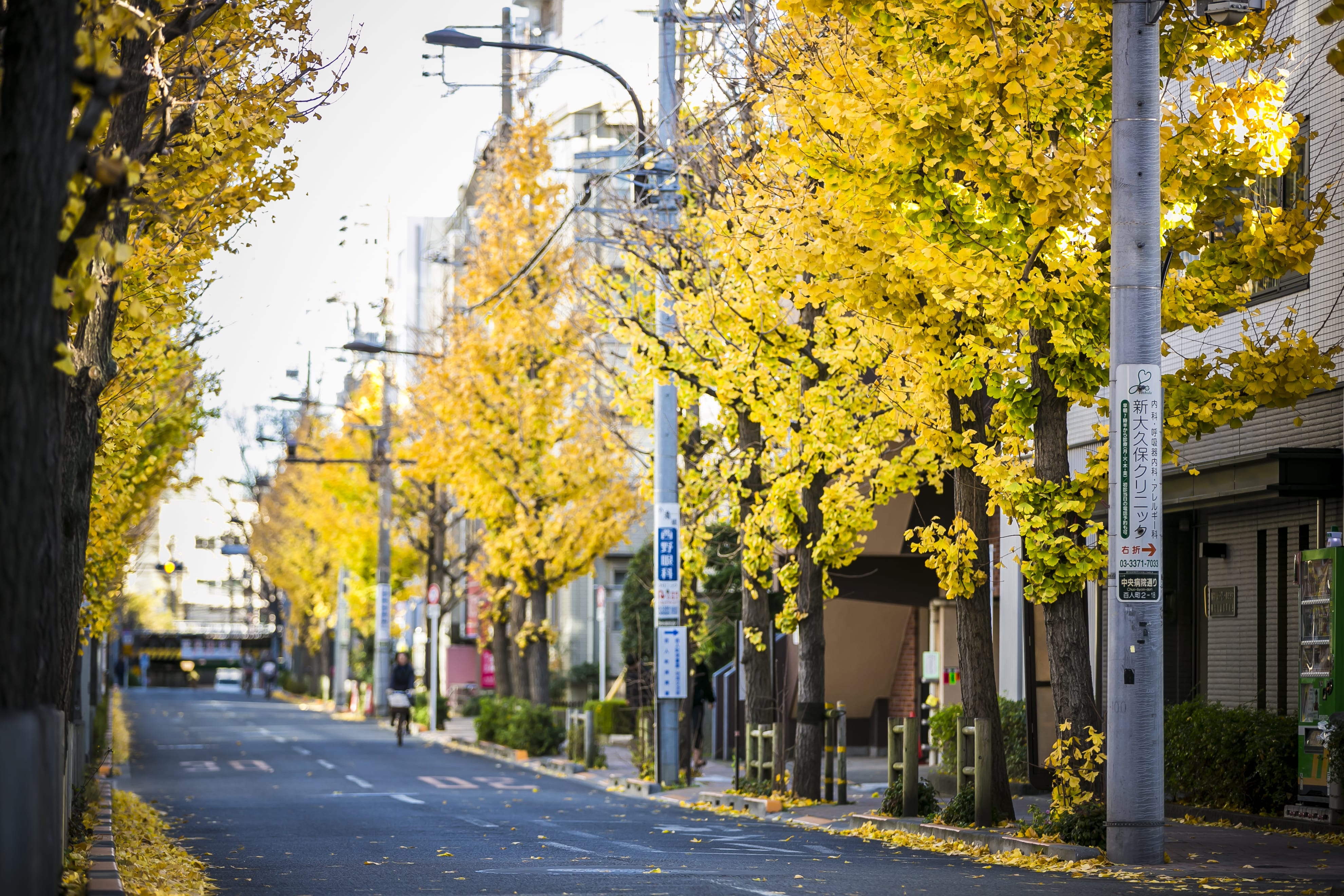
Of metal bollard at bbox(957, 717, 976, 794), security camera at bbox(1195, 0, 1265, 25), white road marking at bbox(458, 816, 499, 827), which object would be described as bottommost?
white road marking at bbox(458, 816, 499, 827)

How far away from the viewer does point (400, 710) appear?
37562mm

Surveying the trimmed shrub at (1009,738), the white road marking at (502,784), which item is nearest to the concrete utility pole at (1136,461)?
Answer: the trimmed shrub at (1009,738)

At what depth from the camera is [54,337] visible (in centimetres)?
664

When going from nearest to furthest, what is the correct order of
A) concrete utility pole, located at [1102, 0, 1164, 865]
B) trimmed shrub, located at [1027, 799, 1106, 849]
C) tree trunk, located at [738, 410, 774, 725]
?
1. concrete utility pole, located at [1102, 0, 1164, 865]
2. trimmed shrub, located at [1027, 799, 1106, 849]
3. tree trunk, located at [738, 410, 774, 725]

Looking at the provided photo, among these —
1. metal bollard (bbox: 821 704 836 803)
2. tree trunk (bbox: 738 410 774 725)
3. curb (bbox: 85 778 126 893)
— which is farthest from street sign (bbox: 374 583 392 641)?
curb (bbox: 85 778 126 893)

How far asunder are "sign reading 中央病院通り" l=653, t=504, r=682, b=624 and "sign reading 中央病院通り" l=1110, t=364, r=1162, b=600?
36.8 feet

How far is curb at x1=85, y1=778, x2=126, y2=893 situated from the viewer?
33.5 feet

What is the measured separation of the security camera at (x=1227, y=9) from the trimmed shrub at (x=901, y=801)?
799 centimetres

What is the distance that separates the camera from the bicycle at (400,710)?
3738 centimetres

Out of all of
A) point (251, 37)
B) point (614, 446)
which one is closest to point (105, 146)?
point (251, 37)

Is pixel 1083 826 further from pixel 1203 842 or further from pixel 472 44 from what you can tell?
pixel 472 44

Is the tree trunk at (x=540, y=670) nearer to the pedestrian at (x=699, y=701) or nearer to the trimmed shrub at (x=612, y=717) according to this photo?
the trimmed shrub at (x=612, y=717)

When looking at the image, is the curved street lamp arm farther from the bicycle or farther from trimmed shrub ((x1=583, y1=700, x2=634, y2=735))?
the bicycle

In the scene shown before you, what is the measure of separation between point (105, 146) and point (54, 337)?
14.3 feet
